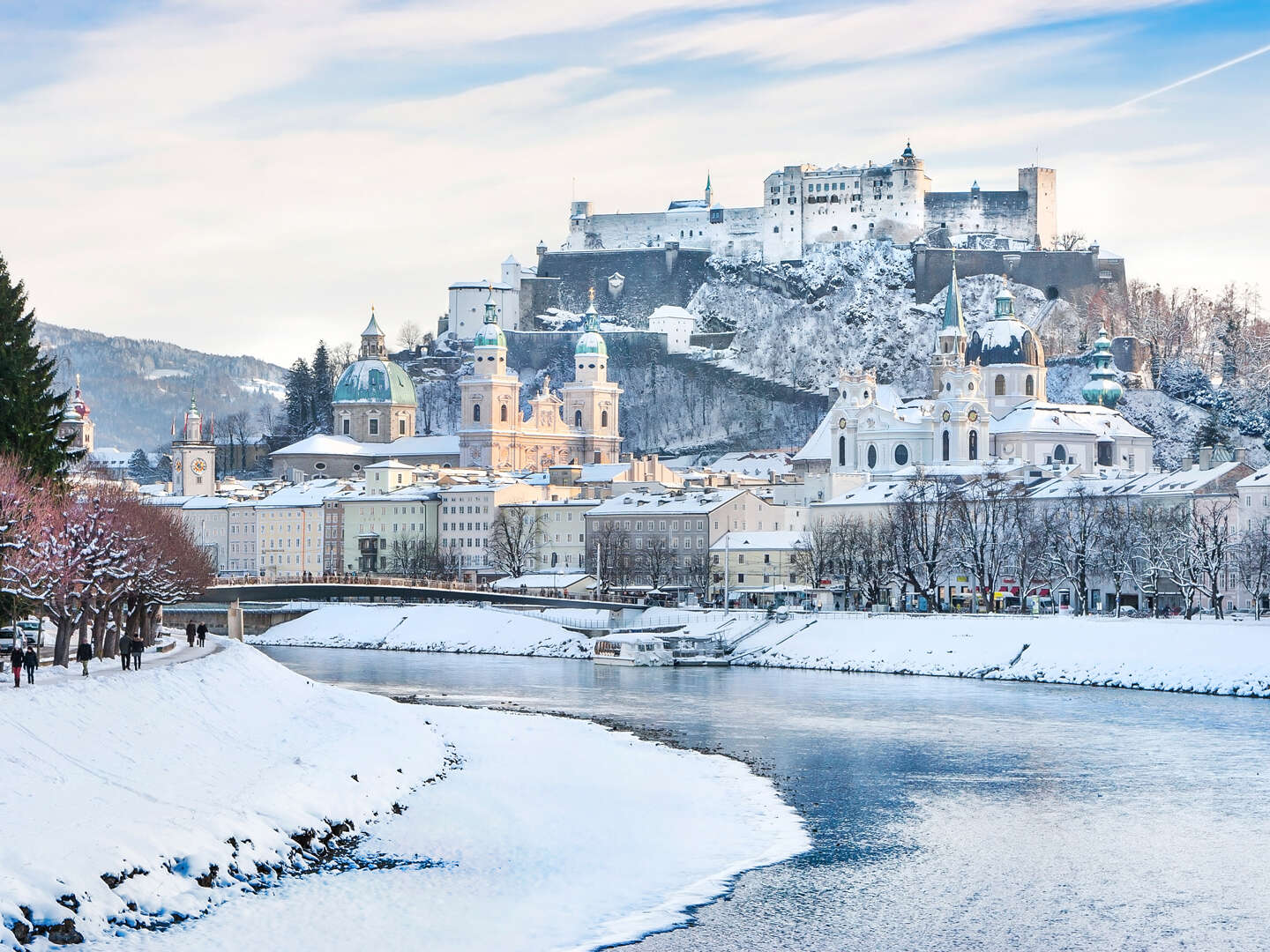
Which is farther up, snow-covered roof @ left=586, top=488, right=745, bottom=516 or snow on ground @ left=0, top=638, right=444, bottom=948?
snow-covered roof @ left=586, top=488, right=745, bottom=516

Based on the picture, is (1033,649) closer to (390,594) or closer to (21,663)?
(21,663)

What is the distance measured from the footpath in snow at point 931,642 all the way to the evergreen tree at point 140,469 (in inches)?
2869

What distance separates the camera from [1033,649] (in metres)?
52.8

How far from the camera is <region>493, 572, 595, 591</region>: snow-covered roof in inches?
3350

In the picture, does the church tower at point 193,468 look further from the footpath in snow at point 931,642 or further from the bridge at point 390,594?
the footpath in snow at point 931,642

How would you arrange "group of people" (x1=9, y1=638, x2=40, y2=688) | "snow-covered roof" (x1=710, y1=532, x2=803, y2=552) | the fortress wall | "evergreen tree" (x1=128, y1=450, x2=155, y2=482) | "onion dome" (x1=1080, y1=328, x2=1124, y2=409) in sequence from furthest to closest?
"evergreen tree" (x1=128, y1=450, x2=155, y2=482), the fortress wall, "onion dome" (x1=1080, y1=328, x2=1124, y2=409), "snow-covered roof" (x1=710, y1=532, x2=803, y2=552), "group of people" (x1=9, y1=638, x2=40, y2=688)

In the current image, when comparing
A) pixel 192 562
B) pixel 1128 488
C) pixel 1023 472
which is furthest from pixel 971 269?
pixel 192 562

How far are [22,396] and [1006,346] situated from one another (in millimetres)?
78754

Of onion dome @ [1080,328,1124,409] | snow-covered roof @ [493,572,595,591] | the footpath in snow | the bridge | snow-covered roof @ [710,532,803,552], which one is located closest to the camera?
the footpath in snow

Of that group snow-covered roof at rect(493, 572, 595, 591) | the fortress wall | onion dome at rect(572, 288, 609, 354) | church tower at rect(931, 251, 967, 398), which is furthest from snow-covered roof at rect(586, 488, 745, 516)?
the fortress wall

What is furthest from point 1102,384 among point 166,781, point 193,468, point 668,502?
point 166,781

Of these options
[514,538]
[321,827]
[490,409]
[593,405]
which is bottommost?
Result: [321,827]

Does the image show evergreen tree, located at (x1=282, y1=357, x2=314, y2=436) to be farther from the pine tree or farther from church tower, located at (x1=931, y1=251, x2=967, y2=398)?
the pine tree

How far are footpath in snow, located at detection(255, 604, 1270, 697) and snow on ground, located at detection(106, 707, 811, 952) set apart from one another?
1958cm
